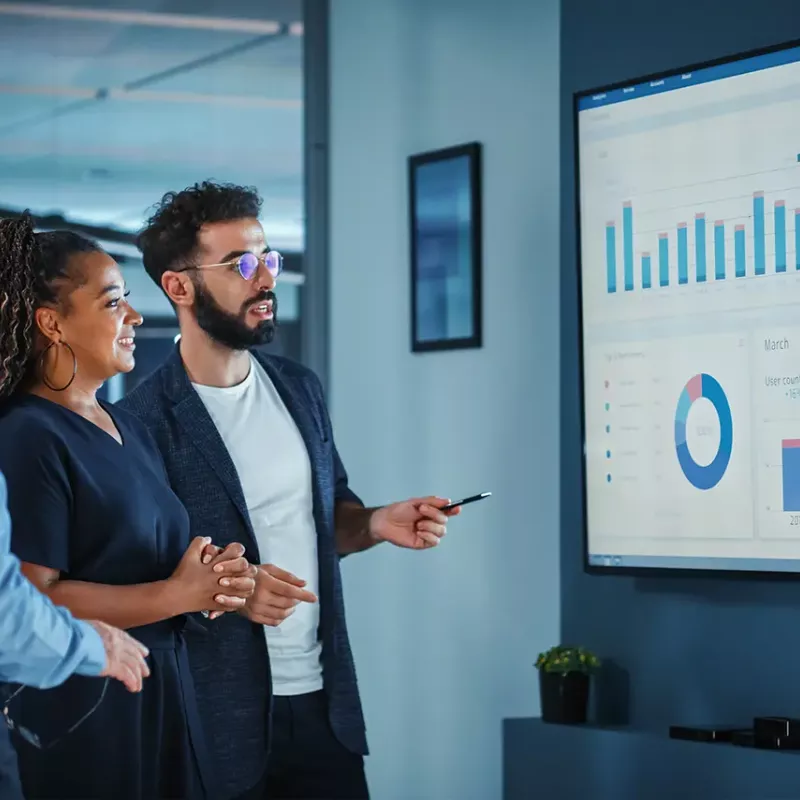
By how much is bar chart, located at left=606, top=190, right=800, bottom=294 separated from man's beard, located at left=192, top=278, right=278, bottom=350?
85 cm

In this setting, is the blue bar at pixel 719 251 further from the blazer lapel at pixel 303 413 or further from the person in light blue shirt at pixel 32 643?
the person in light blue shirt at pixel 32 643

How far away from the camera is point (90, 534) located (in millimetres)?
2379

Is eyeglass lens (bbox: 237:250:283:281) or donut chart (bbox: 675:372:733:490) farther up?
eyeglass lens (bbox: 237:250:283:281)

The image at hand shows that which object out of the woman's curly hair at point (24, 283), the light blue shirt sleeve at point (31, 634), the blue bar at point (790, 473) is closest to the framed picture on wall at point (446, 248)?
the blue bar at point (790, 473)

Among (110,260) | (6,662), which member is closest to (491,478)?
(110,260)

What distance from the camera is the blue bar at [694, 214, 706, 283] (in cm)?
313

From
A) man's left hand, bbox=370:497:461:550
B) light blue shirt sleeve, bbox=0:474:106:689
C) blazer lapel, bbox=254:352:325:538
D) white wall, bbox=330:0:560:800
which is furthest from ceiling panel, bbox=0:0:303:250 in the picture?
light blue shirt sleeve, bbox=0:474:106:689

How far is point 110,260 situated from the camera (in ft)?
8.32

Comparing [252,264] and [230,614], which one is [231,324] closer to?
[252,264]

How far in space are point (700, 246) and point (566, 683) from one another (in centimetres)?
103

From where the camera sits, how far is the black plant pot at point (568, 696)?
333cm

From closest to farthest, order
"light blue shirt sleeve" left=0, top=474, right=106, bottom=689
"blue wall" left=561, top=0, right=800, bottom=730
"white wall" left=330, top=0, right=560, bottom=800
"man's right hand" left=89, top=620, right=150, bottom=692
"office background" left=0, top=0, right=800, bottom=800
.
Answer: "light blue shirt sleeve" left=0, top=474, right=106, bottom=689 < "man's right hand" left=89, top=620, right=150, bottom=692 < "blue wall" left=561, top=0, right=800, bottom=730 < "office background" left=0, top=0, right=800, bottom=800 < "white wall" left=330, top=0, right=560, bottom=800

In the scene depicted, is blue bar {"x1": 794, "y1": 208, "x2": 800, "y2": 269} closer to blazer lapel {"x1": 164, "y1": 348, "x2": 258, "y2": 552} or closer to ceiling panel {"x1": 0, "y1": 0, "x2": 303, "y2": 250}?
blazer lapel {"x1": 164, "y1": 348, "x2": 258, "y2": 552}

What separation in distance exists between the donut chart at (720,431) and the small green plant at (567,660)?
0.51 metres
